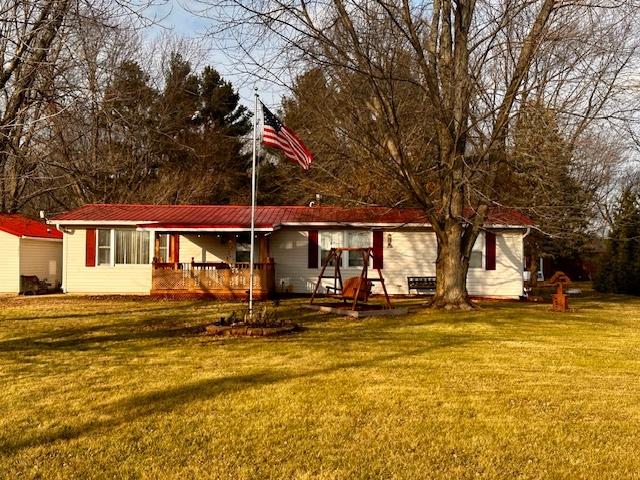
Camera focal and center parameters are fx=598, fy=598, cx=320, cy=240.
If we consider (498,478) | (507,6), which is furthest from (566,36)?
(498,478)

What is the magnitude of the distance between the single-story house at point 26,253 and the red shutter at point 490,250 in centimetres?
1572

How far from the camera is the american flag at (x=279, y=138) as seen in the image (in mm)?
11570

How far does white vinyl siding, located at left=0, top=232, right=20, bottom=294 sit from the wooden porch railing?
5559 mm

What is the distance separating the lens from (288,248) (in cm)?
2069

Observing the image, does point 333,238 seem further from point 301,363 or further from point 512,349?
point 301,363

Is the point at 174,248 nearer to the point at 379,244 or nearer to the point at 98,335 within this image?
A: the point at 379,244

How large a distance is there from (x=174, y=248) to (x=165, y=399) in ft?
48.8

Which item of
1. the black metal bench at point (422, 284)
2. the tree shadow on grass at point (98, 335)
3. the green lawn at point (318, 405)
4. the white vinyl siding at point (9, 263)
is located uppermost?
the white vinyl siding at point (9, 263)

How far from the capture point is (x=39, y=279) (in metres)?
21.6

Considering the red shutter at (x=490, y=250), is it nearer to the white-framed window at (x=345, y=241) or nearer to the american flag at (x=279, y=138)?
the white-framed window at (x=345, y=241)

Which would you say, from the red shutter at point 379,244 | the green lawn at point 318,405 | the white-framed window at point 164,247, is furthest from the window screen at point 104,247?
the green lawn at point 318,405

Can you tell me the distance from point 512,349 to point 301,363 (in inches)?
145

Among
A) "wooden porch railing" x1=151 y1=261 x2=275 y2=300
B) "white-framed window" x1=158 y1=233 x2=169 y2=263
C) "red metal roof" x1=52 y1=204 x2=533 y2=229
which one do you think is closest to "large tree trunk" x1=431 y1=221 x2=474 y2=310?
"red metal roof" x1=52 y1=204 x2=533 y2=229

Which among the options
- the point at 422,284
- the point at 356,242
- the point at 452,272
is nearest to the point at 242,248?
the point at 356,242
